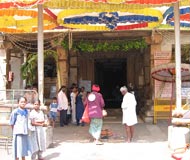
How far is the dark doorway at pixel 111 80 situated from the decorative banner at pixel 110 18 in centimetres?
894

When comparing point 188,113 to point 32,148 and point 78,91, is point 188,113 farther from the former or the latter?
point 78,91

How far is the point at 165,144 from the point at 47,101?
732 centimetres

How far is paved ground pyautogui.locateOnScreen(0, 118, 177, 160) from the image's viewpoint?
8.93 meters

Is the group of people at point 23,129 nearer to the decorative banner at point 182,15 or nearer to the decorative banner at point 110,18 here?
the decorative banner at point 110,18

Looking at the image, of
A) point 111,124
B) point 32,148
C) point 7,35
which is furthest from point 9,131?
point 7,35

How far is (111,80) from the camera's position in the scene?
2478 cm

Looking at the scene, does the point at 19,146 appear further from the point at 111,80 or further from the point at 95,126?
the point at 111,80

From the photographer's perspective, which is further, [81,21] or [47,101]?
[47,101]

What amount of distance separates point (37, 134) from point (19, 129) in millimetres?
1053

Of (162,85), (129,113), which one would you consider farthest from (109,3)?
(162,85)

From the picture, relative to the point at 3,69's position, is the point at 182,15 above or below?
above

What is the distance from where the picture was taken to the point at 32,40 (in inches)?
618

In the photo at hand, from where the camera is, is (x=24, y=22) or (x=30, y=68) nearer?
(x=24, y=22)

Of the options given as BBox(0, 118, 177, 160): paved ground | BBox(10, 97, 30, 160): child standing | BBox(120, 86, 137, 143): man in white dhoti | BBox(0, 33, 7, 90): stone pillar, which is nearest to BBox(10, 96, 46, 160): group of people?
Result: BBox(10, 97, 30, 160): child standing
